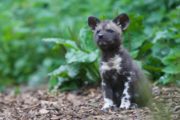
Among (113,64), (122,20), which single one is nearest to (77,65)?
(122,20)

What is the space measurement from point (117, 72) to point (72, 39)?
2.39 meters

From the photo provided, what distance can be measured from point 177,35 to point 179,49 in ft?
0.85

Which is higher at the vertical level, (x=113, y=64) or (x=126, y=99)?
(x=113, y=64)

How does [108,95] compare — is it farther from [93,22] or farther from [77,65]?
[77,65]

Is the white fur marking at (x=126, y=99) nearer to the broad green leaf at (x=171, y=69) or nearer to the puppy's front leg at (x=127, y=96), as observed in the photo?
the puppy's front leg at (x=127, y=96)

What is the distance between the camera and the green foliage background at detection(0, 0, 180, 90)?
955 centimetres

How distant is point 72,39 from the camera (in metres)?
10.2

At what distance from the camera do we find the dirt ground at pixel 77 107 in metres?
7.32

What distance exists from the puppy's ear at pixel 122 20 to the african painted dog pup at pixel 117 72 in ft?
0.35

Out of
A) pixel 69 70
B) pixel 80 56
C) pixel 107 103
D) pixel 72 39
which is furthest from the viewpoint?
pixel 72 39

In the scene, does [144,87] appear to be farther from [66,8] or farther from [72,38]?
[66,8]

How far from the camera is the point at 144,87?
777 centimetres

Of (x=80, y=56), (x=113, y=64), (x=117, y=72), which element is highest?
(x=80, y=56)

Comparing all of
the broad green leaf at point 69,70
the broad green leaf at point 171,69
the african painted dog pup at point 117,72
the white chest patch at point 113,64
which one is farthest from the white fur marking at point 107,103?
the broad green leaf at point 69,70
